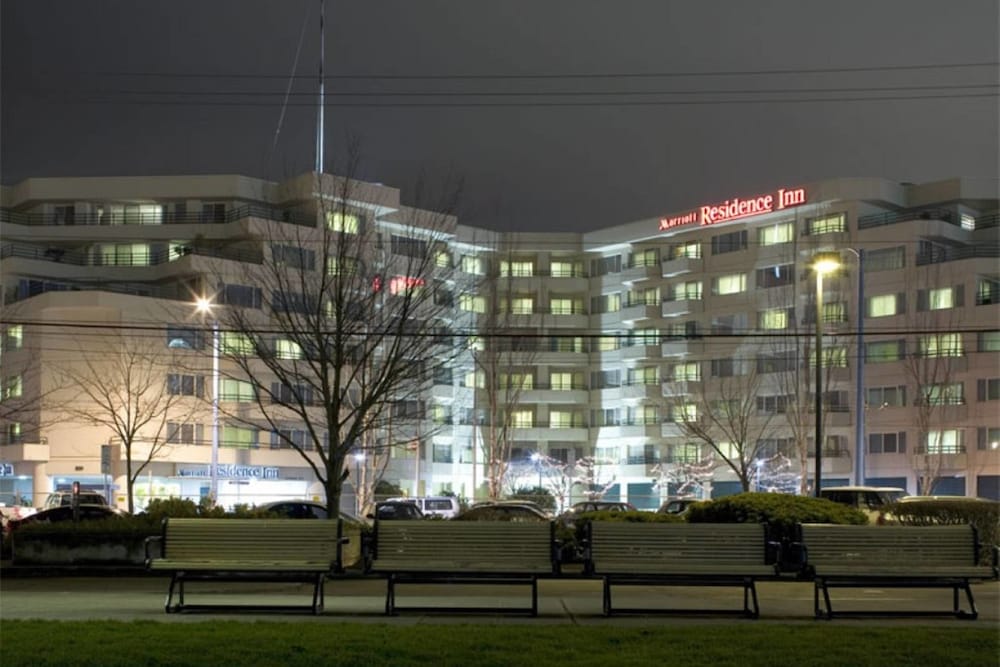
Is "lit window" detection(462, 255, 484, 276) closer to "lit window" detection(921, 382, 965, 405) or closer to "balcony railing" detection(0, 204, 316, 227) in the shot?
Result: "balcony railing" detection(0, 204, 316, 227)

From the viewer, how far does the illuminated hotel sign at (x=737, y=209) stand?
271 ft

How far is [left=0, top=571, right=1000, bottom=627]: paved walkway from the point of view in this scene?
15.0 meters

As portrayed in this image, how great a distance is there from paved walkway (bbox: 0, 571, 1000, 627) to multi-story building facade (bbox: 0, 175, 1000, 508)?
3933 cm

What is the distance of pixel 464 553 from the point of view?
15.9 metres

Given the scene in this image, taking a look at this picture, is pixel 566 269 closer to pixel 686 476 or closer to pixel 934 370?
pixel 686 476

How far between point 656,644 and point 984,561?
1286 centimetres

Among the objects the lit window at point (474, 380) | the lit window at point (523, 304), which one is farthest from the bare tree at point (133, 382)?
the lit window at point (523, 304)

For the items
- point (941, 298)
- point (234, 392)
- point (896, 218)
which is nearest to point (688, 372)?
point (896, 218)

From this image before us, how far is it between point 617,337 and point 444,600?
220 feet

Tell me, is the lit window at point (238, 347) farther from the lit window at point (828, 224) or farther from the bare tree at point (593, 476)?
the lit window at point (828, 224)

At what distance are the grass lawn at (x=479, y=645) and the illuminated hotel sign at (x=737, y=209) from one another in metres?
71.1

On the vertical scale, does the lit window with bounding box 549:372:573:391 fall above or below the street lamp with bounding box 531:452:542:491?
above

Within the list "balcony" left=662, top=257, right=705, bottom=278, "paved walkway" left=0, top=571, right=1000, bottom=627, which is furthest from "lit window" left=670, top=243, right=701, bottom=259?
"paved walkway" left=0, top=571, right=1000, bottom=627

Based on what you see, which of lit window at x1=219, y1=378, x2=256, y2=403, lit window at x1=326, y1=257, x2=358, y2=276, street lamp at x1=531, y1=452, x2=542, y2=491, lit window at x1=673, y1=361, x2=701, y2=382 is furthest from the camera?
lit window at x1=673, y1=361, x2=701, y2=382
